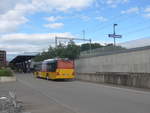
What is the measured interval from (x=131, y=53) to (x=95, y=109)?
69.9 feet

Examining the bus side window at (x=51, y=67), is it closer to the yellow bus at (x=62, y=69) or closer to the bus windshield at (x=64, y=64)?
the yellow bus at (x=62, y=69)

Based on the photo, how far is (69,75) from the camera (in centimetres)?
4081

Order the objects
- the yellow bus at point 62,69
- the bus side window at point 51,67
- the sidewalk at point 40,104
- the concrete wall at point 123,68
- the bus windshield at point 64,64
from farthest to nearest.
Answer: the bus side window at point 51,67 < the bus windshield at point 64,64 < the yellow bus at point 62,69 < the concrete wall at point 123,68 < the sidewalk at point 40,104

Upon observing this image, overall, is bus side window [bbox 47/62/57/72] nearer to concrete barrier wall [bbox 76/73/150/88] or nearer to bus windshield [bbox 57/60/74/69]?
bus windshield [bbox 57/60/74/69]

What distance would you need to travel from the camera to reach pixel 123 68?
35312 mm

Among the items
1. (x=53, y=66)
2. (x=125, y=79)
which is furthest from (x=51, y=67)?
(x=125, y=79)

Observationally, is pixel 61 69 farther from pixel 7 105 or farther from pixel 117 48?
pixel 7 105

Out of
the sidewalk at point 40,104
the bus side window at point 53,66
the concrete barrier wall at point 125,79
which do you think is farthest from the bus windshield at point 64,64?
the sidewalk at point 40,104

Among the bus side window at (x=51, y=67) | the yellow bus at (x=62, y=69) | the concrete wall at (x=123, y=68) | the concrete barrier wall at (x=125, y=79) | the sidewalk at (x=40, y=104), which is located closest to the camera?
the sidewalk at (x=40, y=104)

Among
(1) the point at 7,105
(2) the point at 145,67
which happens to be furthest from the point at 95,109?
(2) the point at 145,67

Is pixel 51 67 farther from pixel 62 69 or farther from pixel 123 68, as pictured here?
pixel 123 68

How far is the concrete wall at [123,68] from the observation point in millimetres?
26809

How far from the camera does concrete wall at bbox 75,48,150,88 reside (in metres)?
26.8

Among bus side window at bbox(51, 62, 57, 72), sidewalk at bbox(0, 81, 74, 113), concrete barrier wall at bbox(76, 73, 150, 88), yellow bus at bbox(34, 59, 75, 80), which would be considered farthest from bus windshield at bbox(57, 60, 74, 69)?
sidewalk at bbox(0, 81, 74, 113)
